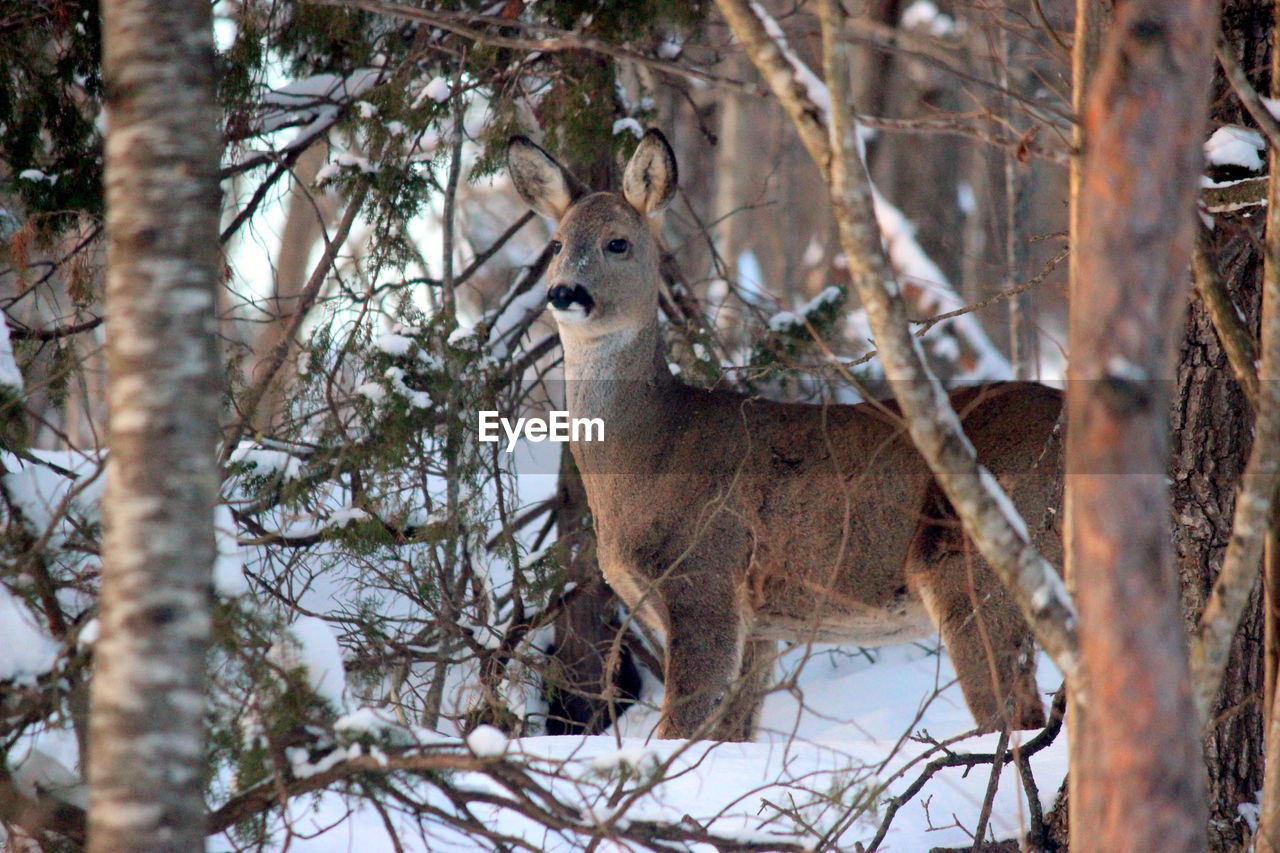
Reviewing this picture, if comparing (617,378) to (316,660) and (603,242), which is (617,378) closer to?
(603,242)

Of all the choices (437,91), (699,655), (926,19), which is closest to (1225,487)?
(699,655)

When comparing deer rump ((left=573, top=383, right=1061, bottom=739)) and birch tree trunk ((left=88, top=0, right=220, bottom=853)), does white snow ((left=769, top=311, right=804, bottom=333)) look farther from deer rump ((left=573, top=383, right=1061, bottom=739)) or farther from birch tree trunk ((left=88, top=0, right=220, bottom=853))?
birch tree trunk ((left=88, top=0, right=220, bottom=853))

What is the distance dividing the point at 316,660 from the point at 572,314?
2.79 meters

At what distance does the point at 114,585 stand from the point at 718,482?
329cm

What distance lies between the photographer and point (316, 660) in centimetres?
305

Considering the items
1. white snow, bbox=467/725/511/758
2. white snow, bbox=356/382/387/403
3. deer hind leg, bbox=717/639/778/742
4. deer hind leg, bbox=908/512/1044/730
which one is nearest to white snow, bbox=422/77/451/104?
white snow, bbox=356/382/387/403

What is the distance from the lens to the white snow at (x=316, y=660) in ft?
9.85

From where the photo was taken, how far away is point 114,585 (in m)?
2.53

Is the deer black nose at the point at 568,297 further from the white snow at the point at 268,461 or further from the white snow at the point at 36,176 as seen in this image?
the white snow at the point at 36,176

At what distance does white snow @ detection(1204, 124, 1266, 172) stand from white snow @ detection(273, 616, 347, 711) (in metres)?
2.79

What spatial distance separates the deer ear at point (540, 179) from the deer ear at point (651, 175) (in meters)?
0.28

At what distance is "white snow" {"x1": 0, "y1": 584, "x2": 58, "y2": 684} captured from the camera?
9.73 ft

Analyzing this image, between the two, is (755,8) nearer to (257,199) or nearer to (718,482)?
(718,482)

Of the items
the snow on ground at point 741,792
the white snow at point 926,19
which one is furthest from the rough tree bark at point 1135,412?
the white snow at point 926,19
